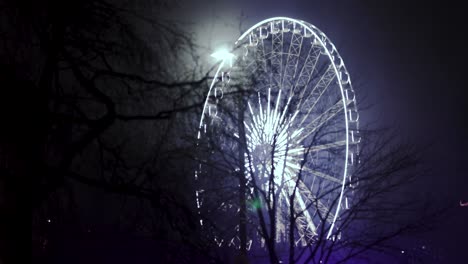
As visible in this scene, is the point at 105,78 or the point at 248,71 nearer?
the point at 105,78

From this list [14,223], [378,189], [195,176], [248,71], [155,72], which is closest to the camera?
[14,223]

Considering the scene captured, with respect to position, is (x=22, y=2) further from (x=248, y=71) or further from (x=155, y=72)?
(x=248, y=71)

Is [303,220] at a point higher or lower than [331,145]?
lower

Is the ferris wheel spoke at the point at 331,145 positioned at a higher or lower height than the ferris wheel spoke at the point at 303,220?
higher

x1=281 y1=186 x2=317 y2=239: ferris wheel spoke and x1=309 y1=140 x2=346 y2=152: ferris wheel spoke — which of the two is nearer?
x1=281 y1=186 x2=317 y2=239: ferris wheel spoke

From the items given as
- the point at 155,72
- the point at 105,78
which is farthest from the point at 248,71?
the point at 105,78

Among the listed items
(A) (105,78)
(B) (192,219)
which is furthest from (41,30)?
(B) (192,219)

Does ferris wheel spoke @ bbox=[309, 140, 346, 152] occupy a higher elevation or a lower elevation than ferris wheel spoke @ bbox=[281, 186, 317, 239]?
higher

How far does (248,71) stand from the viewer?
315 inches

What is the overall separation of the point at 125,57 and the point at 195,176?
592cm

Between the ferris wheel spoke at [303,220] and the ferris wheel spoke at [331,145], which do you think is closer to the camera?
the ferris wheel spoke at [303,220]

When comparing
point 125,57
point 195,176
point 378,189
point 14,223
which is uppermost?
point 125,57

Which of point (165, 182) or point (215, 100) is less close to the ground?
point (215, 100)

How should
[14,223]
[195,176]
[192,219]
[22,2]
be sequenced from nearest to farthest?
[14,223] < [22,2] < [192,219] < [195,176]
